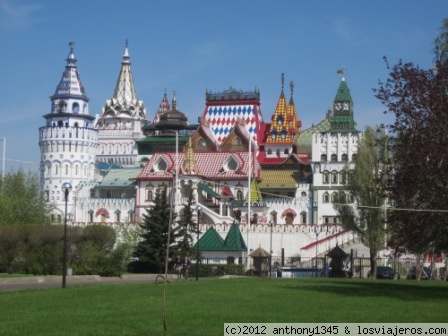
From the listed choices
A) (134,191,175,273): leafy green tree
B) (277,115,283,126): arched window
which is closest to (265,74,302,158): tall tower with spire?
(277,115,283,126): arched window

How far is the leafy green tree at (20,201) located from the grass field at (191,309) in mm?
36145

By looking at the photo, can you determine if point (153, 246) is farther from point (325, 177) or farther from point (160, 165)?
point (325, 177)

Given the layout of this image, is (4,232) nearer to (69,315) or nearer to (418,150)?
(418,150)

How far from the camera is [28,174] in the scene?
8081cm

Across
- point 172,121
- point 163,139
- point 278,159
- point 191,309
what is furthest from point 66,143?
point 191,309

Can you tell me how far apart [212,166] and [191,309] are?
69.9m

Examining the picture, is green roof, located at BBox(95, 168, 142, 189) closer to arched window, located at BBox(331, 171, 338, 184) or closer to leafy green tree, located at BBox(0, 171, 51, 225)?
leafy green tree, located at BBox(0, 171, 51, 225)

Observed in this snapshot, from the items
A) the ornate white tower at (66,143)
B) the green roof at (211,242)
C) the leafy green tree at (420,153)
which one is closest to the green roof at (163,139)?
the ornate white tower at (66,143)

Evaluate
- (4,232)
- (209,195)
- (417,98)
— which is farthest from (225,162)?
(417,98)

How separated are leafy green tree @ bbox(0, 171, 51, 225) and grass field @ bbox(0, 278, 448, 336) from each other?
36145mm

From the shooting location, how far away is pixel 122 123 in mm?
120500

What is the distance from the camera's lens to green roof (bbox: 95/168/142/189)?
95625 mm

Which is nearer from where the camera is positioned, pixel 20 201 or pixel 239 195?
pixel 20 201

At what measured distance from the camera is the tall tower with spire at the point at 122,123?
383 ft
